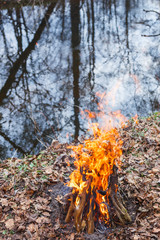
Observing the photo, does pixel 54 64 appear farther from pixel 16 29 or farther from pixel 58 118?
pixel 16 29

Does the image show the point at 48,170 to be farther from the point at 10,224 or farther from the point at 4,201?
the point at 10,224

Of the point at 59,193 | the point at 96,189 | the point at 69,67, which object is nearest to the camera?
the point at 96,189

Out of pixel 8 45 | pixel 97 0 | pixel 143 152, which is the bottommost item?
pixel 143 152

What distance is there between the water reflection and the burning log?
3090mm

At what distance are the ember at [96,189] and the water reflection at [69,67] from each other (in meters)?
3.08

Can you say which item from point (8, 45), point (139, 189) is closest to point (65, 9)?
point (8, 45)

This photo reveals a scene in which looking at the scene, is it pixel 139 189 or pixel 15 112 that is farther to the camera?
pixel 15 112

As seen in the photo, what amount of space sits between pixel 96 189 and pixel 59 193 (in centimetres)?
86

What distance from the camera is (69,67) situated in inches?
396

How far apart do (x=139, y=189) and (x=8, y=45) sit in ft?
34.7

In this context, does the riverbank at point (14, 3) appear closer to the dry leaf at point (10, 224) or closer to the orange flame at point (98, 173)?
the orange flame at point (98, 173)

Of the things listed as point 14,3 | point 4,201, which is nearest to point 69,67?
point 4,201

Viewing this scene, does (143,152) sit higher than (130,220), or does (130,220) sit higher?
(143,152)

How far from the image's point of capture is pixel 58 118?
767cm
